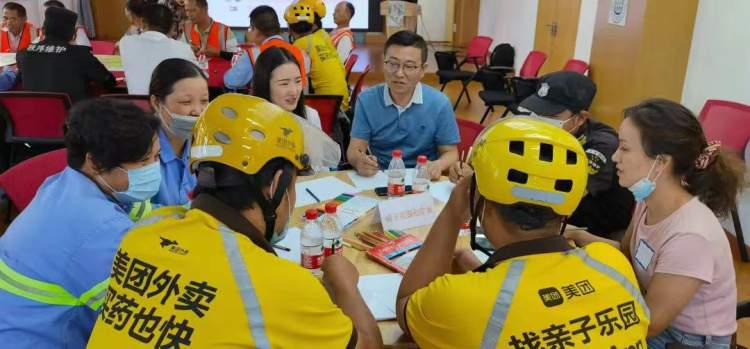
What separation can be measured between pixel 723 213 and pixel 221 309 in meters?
1.55

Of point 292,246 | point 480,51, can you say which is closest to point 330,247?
point 292,246

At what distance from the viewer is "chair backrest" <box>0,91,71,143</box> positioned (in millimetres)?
3529

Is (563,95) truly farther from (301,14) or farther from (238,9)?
(238,9)

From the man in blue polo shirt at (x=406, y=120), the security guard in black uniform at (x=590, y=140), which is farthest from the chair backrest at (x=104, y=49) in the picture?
the security guard in black uniform at (x=590, y=140)

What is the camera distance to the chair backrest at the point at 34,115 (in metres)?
3.53

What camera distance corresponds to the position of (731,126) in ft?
11.6

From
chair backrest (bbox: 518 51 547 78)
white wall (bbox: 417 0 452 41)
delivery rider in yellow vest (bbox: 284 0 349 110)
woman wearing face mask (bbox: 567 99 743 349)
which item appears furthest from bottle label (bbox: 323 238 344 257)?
white wall (bbox: 417 0 452 41)

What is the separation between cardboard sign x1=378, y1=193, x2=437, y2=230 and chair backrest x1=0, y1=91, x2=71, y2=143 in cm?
249

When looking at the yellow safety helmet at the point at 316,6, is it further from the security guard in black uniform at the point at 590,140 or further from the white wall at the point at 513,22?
the white wall at the point at 513,22

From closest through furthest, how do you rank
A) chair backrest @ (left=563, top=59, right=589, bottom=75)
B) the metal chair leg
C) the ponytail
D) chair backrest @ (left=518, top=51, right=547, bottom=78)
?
the ponytail, the metal chair leg, chair backrest @ (left=563, top=59, right=589, bottom=75), chair backrest @ (left=518, top=51, right=547, bottom=78)

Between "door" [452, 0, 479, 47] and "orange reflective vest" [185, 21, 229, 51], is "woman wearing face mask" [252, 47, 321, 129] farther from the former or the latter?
"door" [452, 0, 479, 47]

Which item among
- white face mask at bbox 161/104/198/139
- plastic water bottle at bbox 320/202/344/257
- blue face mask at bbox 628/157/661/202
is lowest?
plastic water bottle at bbox 320/202/344/257

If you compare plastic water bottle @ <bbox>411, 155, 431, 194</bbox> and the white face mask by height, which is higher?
the white face mask

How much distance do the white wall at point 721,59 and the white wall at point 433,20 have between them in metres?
7.52
